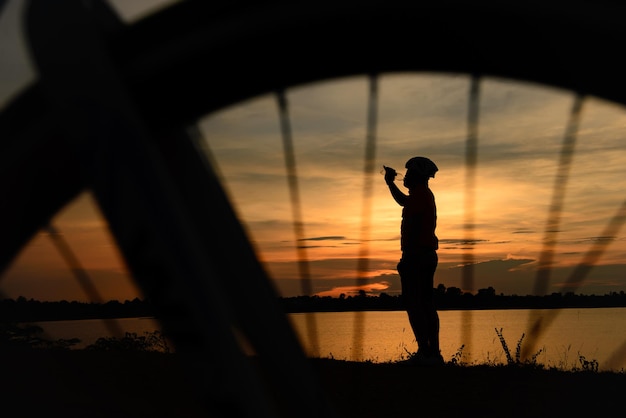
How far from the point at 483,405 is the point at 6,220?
4.44 m

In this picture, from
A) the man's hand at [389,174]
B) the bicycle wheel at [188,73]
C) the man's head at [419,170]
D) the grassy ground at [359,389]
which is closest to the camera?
the bicycle wheel at [188,73]

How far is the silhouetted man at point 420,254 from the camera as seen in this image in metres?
7.56

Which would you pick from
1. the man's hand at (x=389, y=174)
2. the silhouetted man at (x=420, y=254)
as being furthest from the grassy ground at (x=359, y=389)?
the man's hand at (x=389, y=174)

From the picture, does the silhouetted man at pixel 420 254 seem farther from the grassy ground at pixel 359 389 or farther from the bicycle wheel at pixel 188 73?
the bicycle wheel at pixel 188 73

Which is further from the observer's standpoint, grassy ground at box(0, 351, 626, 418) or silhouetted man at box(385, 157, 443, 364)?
silhouetted man at box(385, 157, 443, 364)

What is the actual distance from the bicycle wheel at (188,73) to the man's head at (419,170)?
Answer: 5.20 m

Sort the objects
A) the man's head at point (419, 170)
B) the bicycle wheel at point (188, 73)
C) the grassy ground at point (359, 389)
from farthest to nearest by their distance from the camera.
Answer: the man's head at point (419, 170) < the grassy ground at point (359, 389) < the bicycle wheel at point (188, 73)

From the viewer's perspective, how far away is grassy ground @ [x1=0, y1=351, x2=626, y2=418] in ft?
19.1

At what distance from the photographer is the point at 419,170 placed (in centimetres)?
753

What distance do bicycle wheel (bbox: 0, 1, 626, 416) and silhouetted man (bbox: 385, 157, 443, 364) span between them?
→ 521cm

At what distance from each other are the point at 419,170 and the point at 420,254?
794 mm

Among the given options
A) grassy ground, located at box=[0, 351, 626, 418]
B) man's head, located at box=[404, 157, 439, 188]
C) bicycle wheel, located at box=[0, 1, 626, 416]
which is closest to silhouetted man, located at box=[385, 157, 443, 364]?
man's head, located at box=[404, 157, 439, 188]

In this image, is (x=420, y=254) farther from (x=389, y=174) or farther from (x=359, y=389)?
(x=359, y=389)

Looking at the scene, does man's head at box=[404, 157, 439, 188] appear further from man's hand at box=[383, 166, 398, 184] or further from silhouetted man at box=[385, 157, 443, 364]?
man's hand at box=[383, 166, 398, 184]
